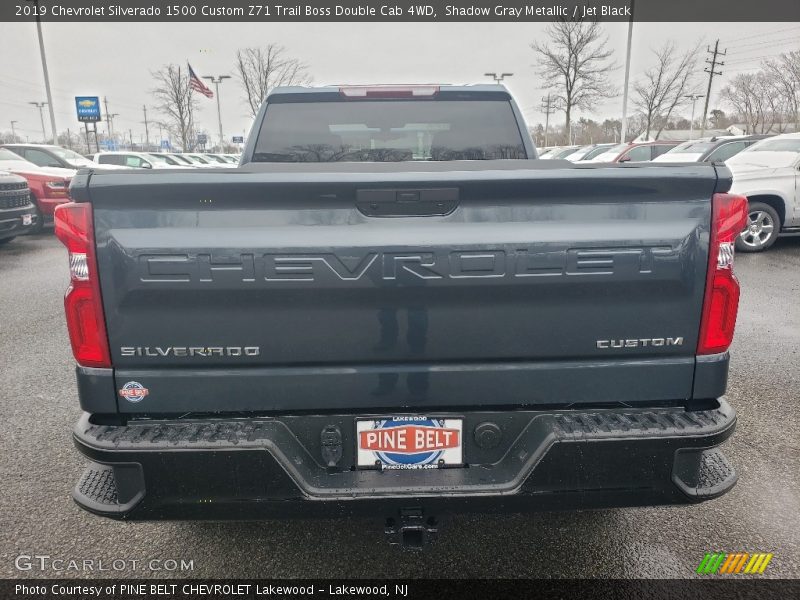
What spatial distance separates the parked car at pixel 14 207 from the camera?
9.52 metres

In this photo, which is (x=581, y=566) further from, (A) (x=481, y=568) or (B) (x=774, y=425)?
(B) (x=774, y=425)

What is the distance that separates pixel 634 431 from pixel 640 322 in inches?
14.2

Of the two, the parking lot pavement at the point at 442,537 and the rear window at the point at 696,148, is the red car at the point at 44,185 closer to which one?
the parking lot pavement at the point at 442,537

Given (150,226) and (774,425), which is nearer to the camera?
(150,226)

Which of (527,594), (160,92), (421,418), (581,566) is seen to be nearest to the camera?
(421,418)

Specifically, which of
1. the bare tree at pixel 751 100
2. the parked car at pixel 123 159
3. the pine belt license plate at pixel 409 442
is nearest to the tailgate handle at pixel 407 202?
the pine belt license plate at pixel 409 442

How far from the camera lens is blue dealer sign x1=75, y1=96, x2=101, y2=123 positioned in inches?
1314

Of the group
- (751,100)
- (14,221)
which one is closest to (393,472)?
(14,221)

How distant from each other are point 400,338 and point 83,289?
1.04 metres

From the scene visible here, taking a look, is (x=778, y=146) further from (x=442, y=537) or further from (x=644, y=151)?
(x=442, y=537)

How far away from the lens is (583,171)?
1839 mm

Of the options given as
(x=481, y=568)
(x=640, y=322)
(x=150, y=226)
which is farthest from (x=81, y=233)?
(x=481, y=568)

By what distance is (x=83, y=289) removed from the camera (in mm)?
1847

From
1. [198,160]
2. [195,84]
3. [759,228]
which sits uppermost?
[195,84]
